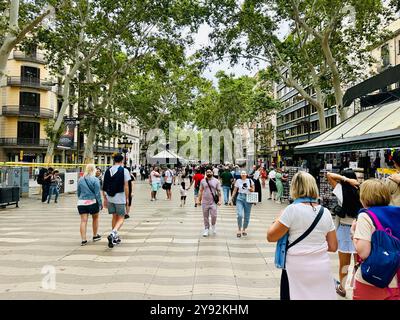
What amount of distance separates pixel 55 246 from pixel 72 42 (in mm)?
15549

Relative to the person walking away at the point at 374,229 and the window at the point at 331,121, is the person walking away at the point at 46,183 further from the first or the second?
the window at the point at 331,121

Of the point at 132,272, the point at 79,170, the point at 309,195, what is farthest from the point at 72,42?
A: the point at 309,195

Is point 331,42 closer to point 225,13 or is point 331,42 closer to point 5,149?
point 225,13

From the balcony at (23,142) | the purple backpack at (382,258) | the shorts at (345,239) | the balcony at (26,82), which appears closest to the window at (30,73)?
the balcony at (26,82)

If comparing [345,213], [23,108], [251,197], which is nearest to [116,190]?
[251,197]

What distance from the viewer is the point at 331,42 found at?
18.1m

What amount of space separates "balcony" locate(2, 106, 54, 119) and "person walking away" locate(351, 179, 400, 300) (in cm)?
4612

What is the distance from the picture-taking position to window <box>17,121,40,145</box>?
44.6 metres

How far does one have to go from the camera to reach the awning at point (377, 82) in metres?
9.28

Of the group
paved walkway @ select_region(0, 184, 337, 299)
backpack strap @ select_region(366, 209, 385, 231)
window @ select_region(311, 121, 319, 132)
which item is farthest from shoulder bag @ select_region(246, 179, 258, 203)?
window @ select_region(311, 121, 319, 132)

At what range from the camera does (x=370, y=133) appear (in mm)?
8164

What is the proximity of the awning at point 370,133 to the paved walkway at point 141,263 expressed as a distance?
2641mm

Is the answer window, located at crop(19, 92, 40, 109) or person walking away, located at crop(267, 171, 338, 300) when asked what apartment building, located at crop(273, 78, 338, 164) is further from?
person walking away, located at crop(267, 171, 338, 300)

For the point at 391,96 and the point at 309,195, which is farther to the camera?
the point at 391,96
